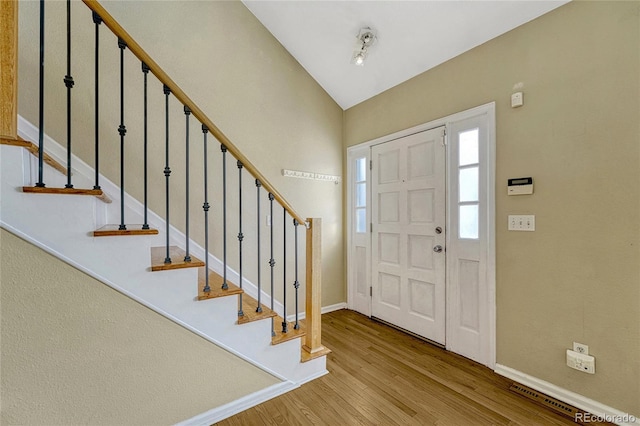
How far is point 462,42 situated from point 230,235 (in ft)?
9.03

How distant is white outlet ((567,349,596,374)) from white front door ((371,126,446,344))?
34.6 inches

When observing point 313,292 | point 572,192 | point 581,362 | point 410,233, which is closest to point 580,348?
point 581,362

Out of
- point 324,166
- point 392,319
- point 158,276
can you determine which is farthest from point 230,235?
point 392,319

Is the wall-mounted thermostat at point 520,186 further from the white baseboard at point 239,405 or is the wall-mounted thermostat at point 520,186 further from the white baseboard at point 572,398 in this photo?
the white baseboard at point 239,405

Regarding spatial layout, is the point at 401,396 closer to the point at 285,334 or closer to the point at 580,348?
Result: the point at 285,334

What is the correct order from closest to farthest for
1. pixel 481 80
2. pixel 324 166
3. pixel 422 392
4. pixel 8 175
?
pixel 8 175 → pixel 422 392 → pixel 481 80 → pixel 324 166

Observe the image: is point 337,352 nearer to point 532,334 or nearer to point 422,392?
point 422,392

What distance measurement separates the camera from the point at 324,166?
334 centimetres

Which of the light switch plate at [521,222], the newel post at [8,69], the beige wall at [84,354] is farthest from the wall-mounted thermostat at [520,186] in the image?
the newel post at [8,69]

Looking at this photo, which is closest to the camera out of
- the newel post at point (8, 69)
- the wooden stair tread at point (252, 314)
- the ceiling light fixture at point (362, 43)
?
the newel post at point (8, 69)

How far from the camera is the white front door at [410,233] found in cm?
251

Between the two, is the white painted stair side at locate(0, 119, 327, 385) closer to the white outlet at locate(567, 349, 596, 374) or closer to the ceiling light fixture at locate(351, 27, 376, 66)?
the white outlet at locate(567, 349, 596, 374)

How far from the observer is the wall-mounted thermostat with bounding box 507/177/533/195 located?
1929 mm

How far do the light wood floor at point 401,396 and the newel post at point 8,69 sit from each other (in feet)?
6.16
